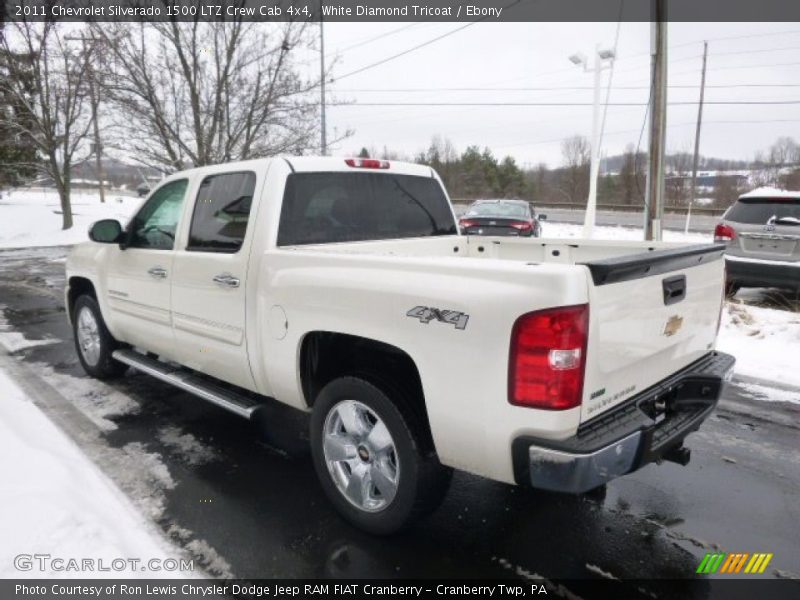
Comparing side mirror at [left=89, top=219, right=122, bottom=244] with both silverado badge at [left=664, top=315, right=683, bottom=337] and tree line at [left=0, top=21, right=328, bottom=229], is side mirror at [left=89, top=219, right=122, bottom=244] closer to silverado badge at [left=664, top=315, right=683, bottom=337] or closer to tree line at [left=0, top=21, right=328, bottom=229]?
silverado badge at [left=664, top=315, right=683, bottom=337]

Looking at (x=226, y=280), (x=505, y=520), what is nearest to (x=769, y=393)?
(x=505, y=520)

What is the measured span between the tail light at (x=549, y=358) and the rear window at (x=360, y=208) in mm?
1736

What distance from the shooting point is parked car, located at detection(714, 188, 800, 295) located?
24.3ft

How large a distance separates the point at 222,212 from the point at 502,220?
12.9 m

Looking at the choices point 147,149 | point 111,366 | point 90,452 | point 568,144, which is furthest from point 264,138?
point 568,144

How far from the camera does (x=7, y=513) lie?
9.66ft

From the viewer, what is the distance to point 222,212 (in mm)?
3713

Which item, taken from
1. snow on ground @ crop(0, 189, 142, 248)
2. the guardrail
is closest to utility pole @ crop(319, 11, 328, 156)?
snow on ground @ crop(0, 189, 142, 248)

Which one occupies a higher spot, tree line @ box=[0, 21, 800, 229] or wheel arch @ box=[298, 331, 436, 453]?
tree line @ box=[0, 21, 800, 229]

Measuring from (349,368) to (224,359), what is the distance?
1003mm

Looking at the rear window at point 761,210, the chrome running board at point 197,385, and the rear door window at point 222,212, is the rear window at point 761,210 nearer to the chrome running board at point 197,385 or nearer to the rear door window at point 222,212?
the rear door window at point 222,212

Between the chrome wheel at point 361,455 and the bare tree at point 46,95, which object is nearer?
the chrome wheel at point 361,455

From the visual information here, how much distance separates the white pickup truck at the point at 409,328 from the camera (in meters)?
2.17

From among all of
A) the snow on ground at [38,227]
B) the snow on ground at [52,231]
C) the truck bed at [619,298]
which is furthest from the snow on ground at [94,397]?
the snow on ground at [52,231]
